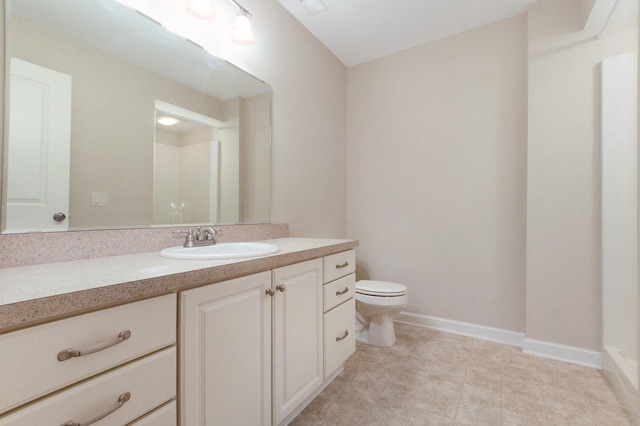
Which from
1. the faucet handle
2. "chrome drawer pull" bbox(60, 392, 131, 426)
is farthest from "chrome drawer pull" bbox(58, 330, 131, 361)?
the faucet handle

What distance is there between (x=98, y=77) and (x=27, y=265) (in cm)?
74

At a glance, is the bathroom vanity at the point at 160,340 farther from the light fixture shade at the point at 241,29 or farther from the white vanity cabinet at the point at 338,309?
the light fixture shade at the point at 241,29

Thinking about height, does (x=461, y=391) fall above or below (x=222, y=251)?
below

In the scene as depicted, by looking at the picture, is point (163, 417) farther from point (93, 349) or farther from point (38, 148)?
point (38, 148)

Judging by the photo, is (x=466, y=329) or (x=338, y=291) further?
(x=466, y=329)

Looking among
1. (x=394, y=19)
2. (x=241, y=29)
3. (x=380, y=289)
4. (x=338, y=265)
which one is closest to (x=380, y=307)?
(x=380, y=289)

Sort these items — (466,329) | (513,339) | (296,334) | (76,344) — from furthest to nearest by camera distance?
1. (466,329)
2. (513,339)
3. (296,334)
4. (76,344)

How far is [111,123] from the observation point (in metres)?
1.18

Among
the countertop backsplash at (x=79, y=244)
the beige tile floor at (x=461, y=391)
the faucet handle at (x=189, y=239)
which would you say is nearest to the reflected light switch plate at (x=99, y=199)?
the countertop backsplash at (x=79, y=244)

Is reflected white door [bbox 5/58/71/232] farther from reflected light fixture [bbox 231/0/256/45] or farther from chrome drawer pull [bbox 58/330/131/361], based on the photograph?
reflected light fixture [bbox 231/0/256/45]

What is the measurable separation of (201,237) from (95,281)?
0.72 m

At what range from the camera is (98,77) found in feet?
3.75

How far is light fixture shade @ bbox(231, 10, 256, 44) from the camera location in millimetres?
1645

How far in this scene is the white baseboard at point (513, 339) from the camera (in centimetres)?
190
